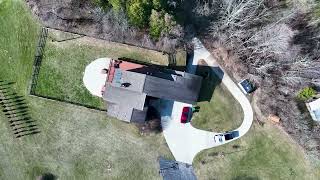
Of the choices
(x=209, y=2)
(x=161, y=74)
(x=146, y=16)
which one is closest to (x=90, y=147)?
(x=161, y=74)

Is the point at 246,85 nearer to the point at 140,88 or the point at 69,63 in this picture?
the point at 140,88

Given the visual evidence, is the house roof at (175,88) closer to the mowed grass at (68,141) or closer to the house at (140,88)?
the house at (140,88)

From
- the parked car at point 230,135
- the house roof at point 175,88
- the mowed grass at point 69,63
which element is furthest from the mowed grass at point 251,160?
the mowed grass at point 69,63

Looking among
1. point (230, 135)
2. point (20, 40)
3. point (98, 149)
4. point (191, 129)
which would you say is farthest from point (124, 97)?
point (20, 40)

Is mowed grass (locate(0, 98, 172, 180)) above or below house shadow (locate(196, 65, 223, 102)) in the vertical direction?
below

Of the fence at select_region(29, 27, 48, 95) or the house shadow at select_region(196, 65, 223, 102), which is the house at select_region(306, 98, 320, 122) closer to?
the house shadow at select_region(196, 65, 223, 102)

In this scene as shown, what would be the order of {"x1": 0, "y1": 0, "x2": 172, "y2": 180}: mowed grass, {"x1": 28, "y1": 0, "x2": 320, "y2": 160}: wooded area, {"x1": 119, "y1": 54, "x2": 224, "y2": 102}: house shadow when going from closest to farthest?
1. {"x1": 28, "y1": 0, "x2": 320, "y2": 160}: wooded area
2. {"x1": 119, "y1": 54, "x2": 224, "y2": 102}: house shadow
3. {"x1": 0, "y1": 0, "x2": 172, "y2": 180}: mowed grass

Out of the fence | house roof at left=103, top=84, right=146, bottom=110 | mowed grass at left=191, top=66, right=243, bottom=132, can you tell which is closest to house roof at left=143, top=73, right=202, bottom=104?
house roof at left=103, top=84, right=146, bottom=110

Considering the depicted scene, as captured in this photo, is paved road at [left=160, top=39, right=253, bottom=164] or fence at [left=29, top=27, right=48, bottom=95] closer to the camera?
paved road at [left=160, top=39, right=253, bottom=164]
